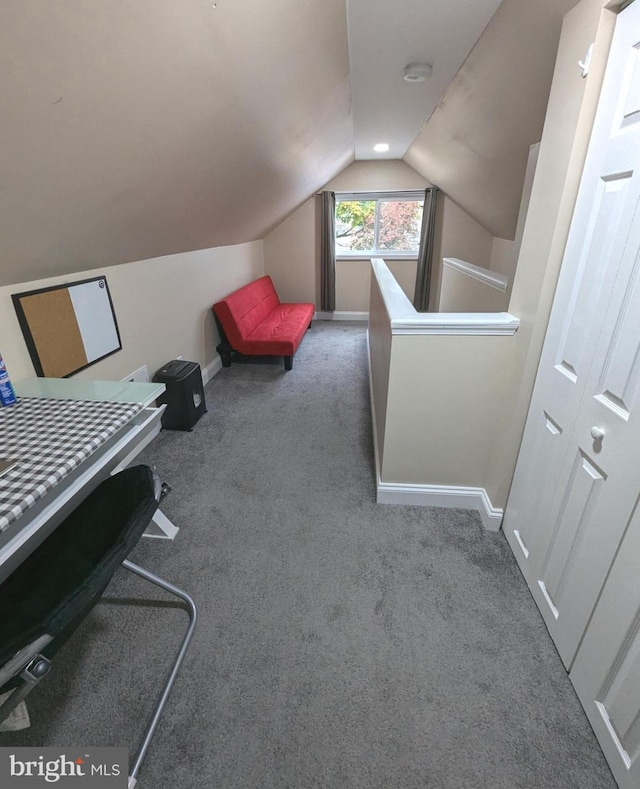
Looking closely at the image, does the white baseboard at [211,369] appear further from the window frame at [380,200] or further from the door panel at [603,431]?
the door panel at [603,431]

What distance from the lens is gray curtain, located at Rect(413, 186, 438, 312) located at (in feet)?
16.3

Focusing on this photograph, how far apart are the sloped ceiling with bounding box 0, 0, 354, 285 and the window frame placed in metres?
2.86

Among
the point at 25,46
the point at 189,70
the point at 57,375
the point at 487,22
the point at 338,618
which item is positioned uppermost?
the point at 487,22

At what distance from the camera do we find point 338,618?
4.67 ft

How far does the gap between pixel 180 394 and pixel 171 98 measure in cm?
174

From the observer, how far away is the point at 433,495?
1.95 m

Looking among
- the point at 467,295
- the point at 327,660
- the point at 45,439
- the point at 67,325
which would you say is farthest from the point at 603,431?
the point at 467,295

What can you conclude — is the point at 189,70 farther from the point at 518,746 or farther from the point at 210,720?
the point at 518,746

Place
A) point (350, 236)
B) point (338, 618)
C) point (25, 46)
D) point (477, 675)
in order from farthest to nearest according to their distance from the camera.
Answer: point (350, 236) < point (338, 618) < point (477, 675) < point (25, 46)

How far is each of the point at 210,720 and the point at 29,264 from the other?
6.06ft

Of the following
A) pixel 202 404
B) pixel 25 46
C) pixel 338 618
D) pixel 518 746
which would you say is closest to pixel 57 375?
pixel 202 404

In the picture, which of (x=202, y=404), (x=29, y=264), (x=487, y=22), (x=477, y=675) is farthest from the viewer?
(x=202, y=404)

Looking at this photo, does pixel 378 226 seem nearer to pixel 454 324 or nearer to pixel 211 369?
pixel 211 369

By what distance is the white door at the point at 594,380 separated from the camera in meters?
0.96
